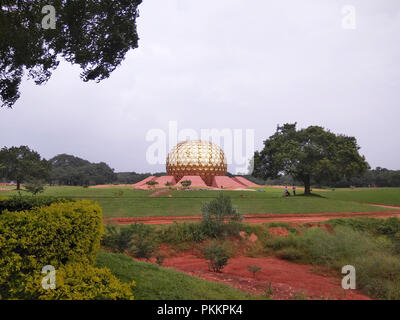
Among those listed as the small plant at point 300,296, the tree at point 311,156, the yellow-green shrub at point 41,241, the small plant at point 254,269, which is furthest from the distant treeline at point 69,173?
the small plant at point 300,296

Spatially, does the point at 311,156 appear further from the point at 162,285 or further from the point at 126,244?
the point at 162,285

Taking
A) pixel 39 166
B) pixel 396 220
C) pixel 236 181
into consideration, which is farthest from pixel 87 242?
pixel 236 181

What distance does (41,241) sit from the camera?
15.3 feet

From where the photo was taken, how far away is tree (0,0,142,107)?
868 centimetres

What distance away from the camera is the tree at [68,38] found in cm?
868

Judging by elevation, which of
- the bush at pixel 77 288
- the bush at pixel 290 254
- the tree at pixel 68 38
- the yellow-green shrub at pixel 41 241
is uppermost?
the tree at pixel 68 38

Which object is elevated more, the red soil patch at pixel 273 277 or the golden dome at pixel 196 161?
the golden dome at pixel 196 161

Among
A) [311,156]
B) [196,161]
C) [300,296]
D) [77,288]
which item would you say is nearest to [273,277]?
[300,296]

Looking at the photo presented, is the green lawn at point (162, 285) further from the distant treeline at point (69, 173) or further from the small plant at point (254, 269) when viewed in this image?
the distant treeline at point (69, 173)

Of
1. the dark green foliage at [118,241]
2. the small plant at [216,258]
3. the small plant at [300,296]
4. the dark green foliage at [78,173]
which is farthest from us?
the dark green foliage at [78,173]

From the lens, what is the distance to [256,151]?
3092 centimetres

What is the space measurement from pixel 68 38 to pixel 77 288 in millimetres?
9341

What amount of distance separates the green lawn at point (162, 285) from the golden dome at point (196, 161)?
3999 cm

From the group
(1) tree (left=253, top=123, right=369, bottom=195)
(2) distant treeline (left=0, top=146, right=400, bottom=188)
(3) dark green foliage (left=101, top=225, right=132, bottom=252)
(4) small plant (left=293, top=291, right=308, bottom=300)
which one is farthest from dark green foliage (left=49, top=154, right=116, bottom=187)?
(4) small plant (left=293, top=291, right=308, bottom=300)
